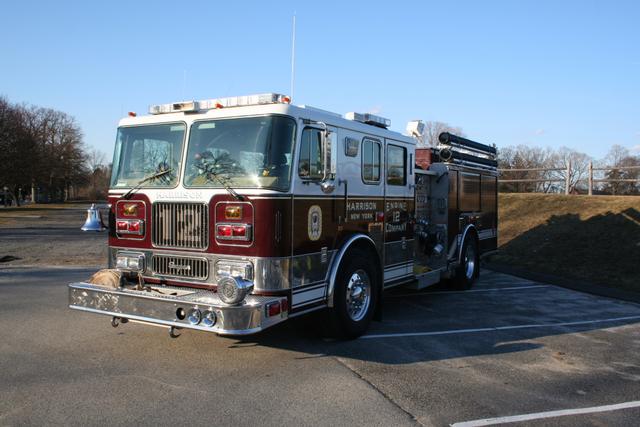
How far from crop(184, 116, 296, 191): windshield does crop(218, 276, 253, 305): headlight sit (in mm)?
1023

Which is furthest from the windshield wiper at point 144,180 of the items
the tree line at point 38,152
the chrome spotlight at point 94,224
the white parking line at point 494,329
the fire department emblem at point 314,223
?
the tree line at point 38,152

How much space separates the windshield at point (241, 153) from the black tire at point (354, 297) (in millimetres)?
1529

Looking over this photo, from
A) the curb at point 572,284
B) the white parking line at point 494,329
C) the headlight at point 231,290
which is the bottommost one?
the white parking line at point 494,329

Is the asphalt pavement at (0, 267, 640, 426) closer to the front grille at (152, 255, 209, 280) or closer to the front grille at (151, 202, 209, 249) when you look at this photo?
the front grille at (152, 255, 209, 280)

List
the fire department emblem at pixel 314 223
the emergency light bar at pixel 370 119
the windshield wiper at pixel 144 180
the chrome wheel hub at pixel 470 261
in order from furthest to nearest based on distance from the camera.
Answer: the chrome wheel hub at pixel 470 261
the emergency light bar at pixel 370 119
the windshield wiper at pixel 144 180
the fire department emblem at pixel 314 223

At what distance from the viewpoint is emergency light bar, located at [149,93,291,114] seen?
18.9ft

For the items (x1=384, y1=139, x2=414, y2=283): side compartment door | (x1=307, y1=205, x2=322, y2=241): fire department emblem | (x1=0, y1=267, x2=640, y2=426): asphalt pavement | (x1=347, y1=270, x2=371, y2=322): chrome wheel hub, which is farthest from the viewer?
(x1=384, y1=139, x2=414, y2=283): side compartment door

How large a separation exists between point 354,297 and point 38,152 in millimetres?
51550

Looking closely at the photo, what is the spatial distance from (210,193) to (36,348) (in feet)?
8.81

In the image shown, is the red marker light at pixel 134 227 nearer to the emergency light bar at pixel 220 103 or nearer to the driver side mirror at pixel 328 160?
→ the emergency light bar at pixel 220 103

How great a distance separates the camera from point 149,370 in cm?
552

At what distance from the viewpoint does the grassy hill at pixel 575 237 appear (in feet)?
41.9

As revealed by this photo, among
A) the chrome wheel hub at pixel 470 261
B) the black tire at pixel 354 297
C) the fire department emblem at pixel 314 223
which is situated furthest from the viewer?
the chrome wheel hub at pixel 470 261

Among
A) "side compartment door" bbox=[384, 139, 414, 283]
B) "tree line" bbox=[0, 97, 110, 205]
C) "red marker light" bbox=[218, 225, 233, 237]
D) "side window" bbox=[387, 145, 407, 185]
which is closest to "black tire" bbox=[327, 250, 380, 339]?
"side compartment door" bbox=[384, 139, 414, 283]
